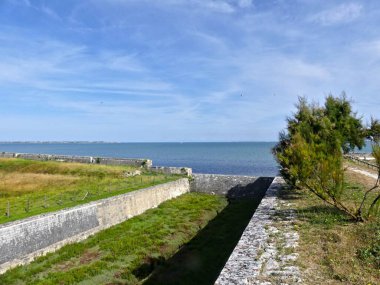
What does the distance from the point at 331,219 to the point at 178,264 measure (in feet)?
23.2

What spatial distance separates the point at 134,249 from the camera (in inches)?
663

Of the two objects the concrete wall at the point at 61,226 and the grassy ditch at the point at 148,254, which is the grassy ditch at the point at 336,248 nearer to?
A: the grassy ditch at the point at 148,254

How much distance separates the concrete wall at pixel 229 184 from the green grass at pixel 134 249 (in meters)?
6.02

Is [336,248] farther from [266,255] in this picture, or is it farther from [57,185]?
[57,185]

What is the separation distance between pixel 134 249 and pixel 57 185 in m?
14.1

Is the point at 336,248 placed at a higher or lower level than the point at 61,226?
higher

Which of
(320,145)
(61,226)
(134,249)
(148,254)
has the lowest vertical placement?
(148,254)

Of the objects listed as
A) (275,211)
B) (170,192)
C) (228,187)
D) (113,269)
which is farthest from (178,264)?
(228,187)

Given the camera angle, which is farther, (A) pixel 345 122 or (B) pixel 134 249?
(A) pixel 345 122

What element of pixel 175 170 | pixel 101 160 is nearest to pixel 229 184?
pixel 175 170

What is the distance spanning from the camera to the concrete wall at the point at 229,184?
3172cm

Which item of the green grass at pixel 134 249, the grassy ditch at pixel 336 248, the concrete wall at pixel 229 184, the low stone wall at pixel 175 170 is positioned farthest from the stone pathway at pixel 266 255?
the low stone wall at pixel 175 170

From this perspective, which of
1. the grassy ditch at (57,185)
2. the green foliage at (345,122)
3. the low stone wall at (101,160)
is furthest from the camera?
the low stone wall at (101,160)

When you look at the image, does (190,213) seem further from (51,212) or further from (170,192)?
(51,212)
